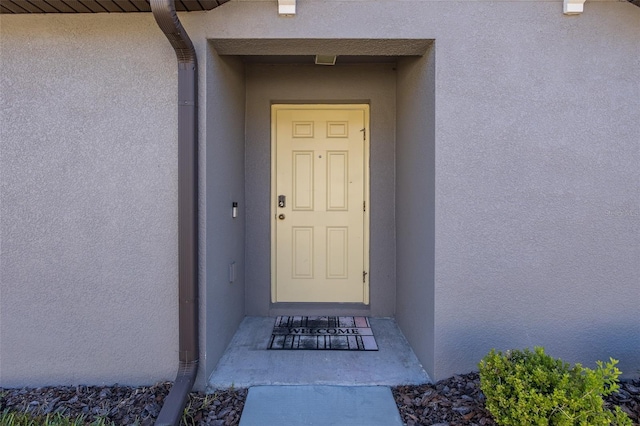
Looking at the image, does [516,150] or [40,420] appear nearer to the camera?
[40,420]

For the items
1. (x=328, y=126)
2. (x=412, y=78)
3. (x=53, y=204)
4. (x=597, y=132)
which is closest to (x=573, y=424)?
(x=597, y=132)

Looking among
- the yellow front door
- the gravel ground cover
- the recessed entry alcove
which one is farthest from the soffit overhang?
the gravel ground cover

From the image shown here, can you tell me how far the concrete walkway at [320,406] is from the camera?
7.37 ft

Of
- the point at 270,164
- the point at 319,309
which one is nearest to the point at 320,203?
the point at 270,164

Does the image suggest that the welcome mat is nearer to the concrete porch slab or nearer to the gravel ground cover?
the concrete porch slab

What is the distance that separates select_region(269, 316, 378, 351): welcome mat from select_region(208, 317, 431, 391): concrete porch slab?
0.08m

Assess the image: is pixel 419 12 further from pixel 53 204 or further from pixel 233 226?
pixel 53 204

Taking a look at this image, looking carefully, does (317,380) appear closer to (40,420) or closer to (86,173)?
(40,420)

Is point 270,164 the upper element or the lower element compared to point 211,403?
upper

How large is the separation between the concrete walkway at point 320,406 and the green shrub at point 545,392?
2.03 feet

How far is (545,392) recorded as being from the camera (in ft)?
6.37

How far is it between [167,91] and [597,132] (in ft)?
9.78

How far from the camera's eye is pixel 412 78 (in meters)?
3.04

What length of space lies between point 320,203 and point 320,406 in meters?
1.98
